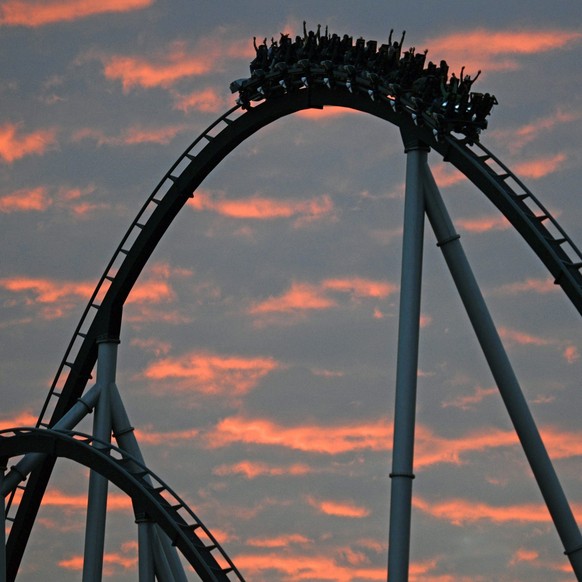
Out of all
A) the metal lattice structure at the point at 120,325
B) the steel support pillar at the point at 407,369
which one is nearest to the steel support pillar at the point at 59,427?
the metal lattice structure at the point at 120,325

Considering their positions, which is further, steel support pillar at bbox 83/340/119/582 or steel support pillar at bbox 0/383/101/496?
steel support pillar at bbox 0/383/101/496

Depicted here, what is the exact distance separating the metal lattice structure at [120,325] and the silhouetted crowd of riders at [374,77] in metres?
0.06

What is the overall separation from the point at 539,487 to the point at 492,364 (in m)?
1.98

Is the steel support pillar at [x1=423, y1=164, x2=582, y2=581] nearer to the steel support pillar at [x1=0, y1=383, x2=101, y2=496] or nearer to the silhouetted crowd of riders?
the silhouetted crowd of riders

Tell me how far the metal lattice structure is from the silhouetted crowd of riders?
64mm

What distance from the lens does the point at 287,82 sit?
1122 inches

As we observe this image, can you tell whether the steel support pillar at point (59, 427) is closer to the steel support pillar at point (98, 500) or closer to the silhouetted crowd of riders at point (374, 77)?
the steel support pillar at point (98, 500)

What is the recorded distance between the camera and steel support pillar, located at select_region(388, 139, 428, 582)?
24.0 metres

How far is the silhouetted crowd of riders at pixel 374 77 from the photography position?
25.4 m

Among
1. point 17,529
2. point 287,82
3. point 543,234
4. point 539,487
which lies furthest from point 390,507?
point 17,529

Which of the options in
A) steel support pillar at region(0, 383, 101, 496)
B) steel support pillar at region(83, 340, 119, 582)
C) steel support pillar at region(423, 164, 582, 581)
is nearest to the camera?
steel support pillar at region(423, 164, 582, 581)

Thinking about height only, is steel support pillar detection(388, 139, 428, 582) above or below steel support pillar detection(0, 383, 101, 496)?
below

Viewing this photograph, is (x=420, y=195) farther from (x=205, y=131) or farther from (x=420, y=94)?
(x=205, y=131)

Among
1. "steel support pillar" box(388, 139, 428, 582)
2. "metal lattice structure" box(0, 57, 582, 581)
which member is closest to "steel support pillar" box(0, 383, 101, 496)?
"metal lattice structure" box(0, 57, 582, 581)
